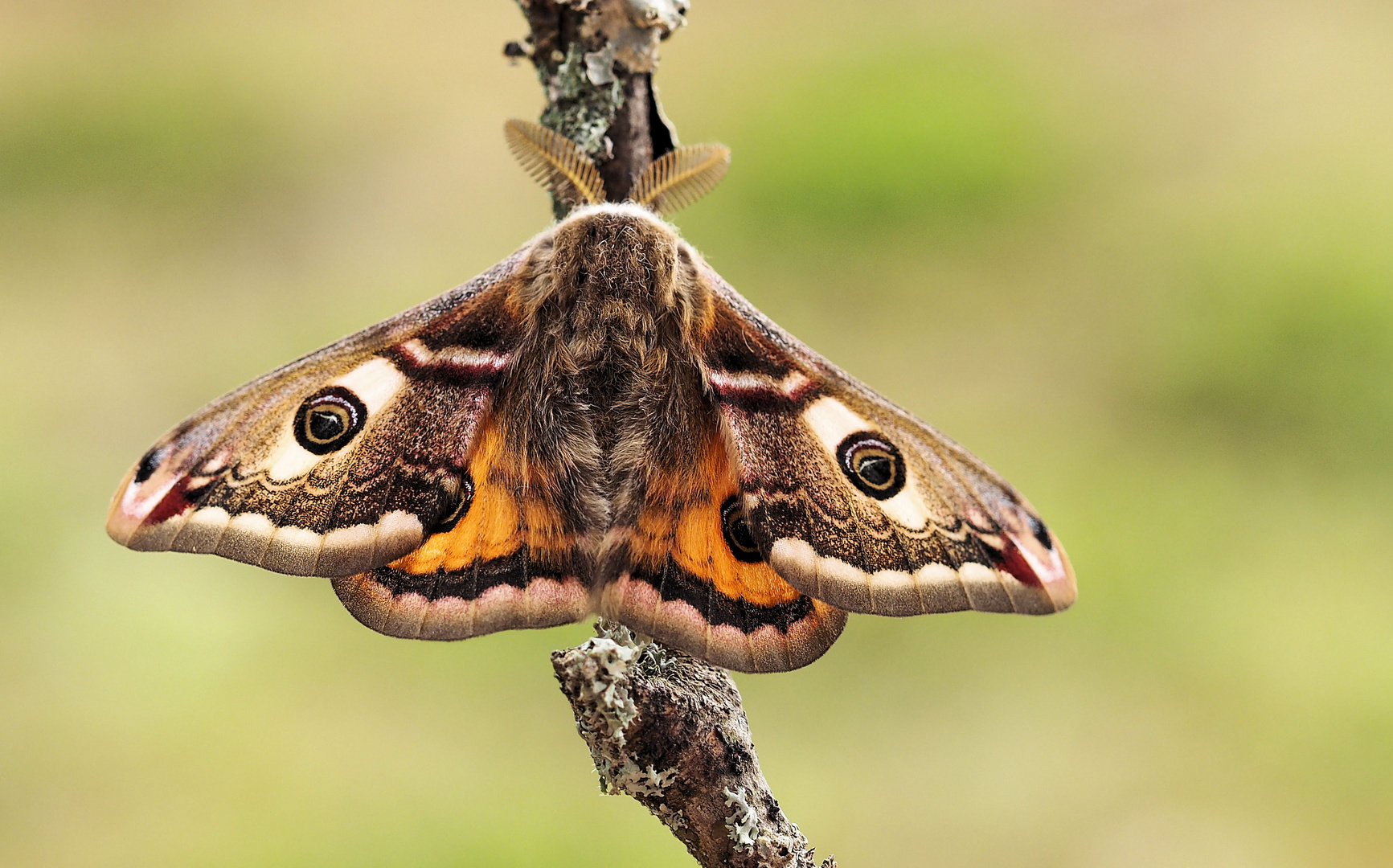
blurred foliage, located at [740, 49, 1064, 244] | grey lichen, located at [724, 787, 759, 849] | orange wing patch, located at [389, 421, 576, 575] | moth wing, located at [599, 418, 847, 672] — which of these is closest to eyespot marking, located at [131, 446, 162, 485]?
orange wing patch, located at [389, 421, 576, 575]

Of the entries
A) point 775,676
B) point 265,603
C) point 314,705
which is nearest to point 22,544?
point 265,603

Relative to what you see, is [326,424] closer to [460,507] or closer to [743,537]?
[460,507]

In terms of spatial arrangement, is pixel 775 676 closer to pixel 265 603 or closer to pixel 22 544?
pixel 265 603

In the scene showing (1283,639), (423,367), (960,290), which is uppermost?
(960,290)

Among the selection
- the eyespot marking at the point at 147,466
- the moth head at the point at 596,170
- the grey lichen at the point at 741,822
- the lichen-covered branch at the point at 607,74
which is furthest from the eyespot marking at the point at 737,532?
the eyespot marking at the point at 147,466

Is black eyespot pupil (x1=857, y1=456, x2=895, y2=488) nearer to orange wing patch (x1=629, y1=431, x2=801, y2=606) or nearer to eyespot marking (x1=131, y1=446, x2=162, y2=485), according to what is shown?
orange wing patch (x1=629, y1=431, x2=801, y2=606)

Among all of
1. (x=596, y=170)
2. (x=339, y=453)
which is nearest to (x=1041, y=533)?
(x=596, y=170)

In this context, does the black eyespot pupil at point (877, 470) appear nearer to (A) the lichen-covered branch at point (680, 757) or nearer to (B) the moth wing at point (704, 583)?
(B) the moth wing at point (704, 583)
